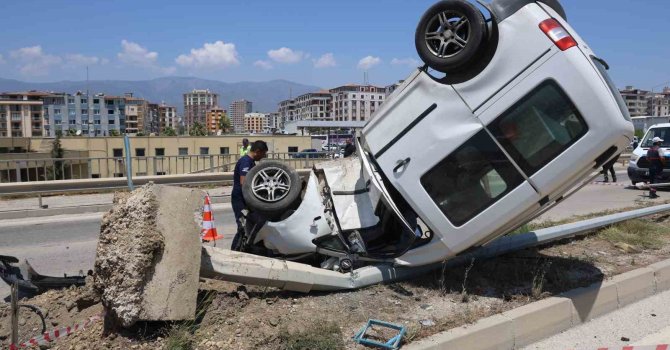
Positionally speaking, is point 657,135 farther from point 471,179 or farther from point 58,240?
point 58,240

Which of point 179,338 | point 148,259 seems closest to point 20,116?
point 148,259

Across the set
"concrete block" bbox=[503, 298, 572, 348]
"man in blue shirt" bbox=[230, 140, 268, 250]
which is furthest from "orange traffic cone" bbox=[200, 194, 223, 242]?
"concrete block" bbox=[503, 298, 572, 348]

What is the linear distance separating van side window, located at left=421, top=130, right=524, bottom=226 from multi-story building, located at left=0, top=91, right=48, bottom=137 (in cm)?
19024

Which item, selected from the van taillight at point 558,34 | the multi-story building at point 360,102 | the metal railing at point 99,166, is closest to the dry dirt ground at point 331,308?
the van taillight at point 558,34

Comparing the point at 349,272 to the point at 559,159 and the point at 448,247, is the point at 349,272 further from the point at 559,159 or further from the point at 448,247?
the point at 559,159

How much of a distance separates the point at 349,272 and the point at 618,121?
97.2 inches

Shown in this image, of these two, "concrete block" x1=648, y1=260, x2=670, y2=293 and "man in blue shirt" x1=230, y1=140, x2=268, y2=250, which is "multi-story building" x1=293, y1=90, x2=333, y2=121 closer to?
"man in blue shirt" x1=230, y1=140, x2=268, y2=250

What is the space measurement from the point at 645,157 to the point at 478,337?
14.7m

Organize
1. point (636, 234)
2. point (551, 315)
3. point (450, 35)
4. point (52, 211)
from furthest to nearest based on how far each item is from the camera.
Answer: point (52, 211) → point (636, 234) → point (551, 315) → point (450, 35)

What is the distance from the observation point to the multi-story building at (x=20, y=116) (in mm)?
167250

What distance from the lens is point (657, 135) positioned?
16.8 meters

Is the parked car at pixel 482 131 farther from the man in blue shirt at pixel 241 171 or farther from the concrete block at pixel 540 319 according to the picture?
the man in blue shirt at pixel 241 171

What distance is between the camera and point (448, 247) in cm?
438

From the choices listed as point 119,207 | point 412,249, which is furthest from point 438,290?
point 119,207
